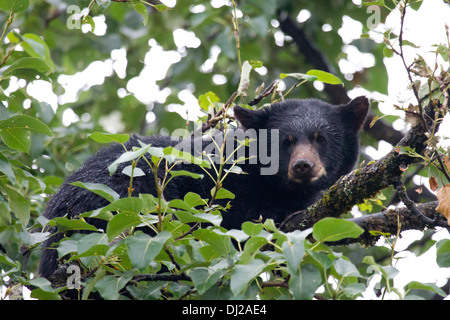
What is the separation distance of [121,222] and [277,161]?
3.39m

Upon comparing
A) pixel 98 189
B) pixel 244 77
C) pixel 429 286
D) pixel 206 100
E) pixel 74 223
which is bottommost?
pixel 429 286

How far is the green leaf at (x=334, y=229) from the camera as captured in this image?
263 cm

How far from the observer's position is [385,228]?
173 inches

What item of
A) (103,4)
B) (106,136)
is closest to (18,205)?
(106,136)

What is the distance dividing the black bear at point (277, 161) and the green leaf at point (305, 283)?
2823 millimetres

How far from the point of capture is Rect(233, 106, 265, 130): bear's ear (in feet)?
19.5

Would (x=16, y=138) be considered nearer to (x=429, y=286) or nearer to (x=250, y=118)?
(x=429, y=286)

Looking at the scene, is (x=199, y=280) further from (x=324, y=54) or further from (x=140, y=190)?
(x=324, y=54)

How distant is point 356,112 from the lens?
637 centimetres

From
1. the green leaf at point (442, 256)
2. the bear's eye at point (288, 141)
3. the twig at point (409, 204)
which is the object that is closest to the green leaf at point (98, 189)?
the green leaf at point (442, 256)

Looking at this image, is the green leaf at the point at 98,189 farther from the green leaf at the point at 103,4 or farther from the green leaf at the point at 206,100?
the green leaf at the point at 206,100

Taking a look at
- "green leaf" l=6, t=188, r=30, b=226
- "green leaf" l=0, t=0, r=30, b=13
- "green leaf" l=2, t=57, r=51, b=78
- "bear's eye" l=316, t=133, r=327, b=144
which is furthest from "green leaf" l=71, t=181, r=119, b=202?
"bear's eye" l=316, t=133, r=327, b=144
